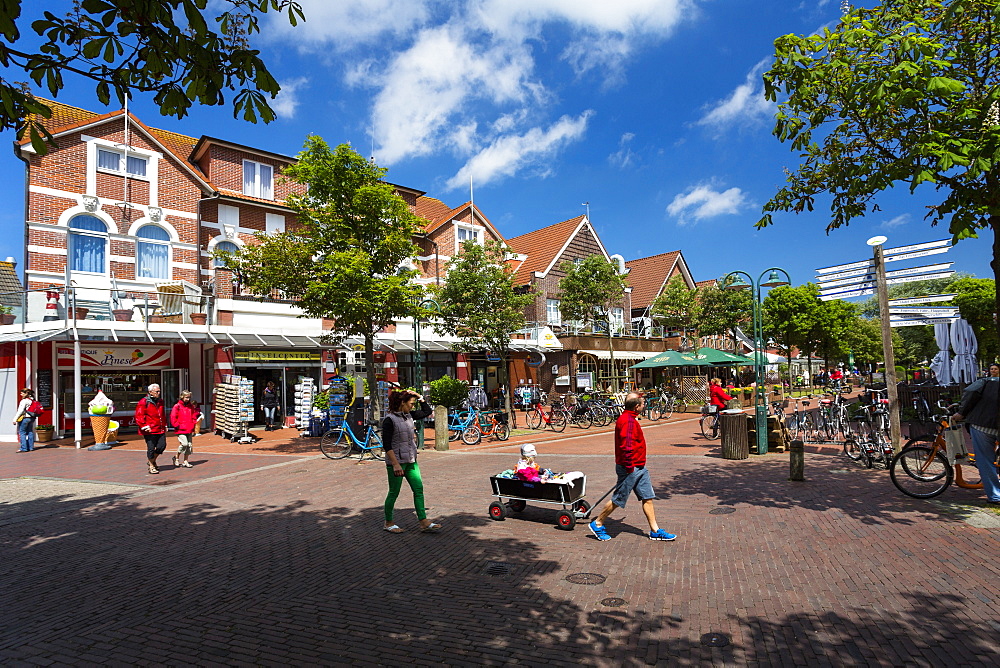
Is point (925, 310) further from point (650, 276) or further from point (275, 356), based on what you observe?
point (650, 276)

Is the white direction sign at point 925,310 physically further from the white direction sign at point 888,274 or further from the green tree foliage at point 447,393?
the green tree foliage at point 447,393

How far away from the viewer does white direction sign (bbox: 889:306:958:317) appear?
537 inches

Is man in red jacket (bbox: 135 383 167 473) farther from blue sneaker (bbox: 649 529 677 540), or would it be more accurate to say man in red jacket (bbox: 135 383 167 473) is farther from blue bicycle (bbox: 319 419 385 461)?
blue sneaker (bbox: 649 529 677 540)

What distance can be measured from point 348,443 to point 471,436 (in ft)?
11.7

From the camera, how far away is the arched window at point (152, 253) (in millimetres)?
20969

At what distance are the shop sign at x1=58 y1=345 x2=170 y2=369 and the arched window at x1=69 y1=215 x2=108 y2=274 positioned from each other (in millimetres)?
2853

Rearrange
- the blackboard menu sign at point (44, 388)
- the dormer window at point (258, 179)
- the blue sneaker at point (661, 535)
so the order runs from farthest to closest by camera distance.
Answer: the dormer window at point (258, 179)
the blackboard menu sign at point (44, 388)
the blue sneaker at point (661, 535)

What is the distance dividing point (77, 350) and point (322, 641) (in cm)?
1664

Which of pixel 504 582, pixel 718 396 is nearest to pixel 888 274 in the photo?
pixel 718 396

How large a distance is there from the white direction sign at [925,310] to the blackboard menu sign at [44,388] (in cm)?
2393

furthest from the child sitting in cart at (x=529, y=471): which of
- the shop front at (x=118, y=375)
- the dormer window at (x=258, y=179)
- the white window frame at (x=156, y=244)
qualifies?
the dormer window at (x=258, y=179)

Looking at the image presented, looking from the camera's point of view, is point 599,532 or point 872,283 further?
point 872,283

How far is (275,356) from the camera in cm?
2158

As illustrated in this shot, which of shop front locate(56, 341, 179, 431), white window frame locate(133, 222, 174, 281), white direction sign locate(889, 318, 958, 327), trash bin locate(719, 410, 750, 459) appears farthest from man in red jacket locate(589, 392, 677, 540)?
white window frame locate(133, 222, 174, 281)
